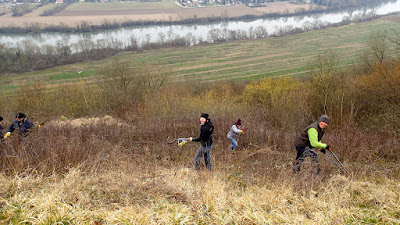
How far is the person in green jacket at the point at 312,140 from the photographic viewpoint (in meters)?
5.04

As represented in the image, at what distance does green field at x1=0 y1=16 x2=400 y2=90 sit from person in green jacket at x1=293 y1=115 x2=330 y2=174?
31.6 m

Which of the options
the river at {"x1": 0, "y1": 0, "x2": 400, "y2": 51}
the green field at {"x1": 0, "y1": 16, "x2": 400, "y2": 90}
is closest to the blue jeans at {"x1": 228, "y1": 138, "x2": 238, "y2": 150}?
the green field at {"x1": 0, "y1": 16, "x2": 400, "y2": 90}

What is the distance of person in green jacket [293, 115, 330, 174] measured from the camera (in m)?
5.04

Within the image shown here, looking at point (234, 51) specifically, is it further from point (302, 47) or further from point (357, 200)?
point (357, 200)

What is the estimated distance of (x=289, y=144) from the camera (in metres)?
8.42

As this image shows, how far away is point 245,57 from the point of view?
161ft

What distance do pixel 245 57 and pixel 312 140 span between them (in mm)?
45699

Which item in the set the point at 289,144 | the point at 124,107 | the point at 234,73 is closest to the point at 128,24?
the point at 234,73

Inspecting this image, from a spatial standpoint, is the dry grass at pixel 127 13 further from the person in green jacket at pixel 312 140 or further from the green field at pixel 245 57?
the person in green jacket at pixel 312 140

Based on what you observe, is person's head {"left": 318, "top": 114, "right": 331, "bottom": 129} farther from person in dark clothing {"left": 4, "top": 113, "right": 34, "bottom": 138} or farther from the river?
the river

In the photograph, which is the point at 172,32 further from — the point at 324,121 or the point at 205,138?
the point at 324,121

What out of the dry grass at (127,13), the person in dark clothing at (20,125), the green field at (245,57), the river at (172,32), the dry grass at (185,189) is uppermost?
the dry grass at (127,13)

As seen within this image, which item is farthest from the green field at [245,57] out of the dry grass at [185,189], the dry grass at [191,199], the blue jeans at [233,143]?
the dry grass at [191,199]

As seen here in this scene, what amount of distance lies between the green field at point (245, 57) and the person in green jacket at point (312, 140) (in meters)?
31.6
